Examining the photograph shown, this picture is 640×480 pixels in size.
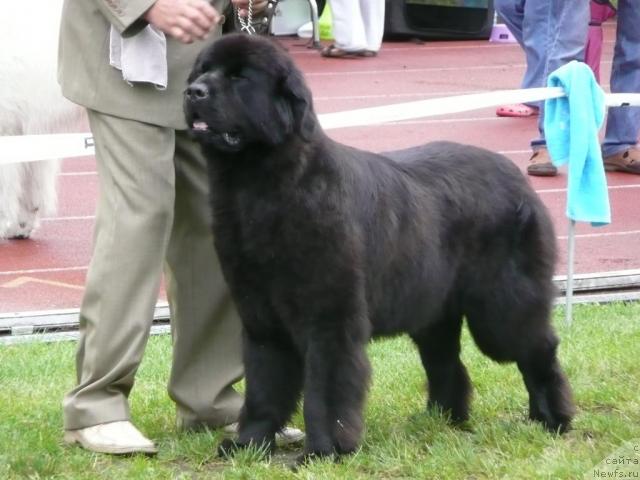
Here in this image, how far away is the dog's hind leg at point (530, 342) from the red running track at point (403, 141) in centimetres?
298

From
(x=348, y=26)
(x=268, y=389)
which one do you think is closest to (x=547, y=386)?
(x=268, y=389)

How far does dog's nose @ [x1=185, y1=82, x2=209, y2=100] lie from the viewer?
3.77 m

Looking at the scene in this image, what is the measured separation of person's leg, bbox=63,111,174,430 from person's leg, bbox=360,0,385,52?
41.2ft

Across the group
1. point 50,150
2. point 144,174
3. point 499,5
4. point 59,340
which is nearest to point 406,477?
point 144,174

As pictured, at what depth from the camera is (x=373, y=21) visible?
55.1 feet

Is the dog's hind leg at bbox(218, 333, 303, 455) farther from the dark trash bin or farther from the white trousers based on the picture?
the dark trash bin

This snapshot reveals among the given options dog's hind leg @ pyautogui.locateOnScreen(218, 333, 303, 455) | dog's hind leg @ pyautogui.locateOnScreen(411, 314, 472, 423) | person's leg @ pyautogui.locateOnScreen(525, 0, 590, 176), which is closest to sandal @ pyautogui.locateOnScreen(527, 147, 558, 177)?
person's leg @ pyautogui.locateOnScreen(525, 0, 590, 176)

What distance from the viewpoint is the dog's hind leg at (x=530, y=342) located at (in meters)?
4.53

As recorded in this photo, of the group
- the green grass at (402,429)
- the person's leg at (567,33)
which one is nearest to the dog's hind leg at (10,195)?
the green grass at (402,429)

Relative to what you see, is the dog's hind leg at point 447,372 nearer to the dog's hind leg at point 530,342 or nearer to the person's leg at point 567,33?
the dog's hind leg at point 530,342

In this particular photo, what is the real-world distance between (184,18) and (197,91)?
0.91ft

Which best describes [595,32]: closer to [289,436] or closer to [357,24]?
[357,24]

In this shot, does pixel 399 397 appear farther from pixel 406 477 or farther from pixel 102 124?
pixel 102 124

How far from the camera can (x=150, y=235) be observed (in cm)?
426
